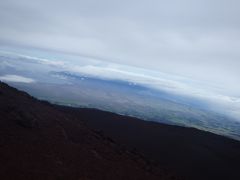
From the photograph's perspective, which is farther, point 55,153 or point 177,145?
point 177,145

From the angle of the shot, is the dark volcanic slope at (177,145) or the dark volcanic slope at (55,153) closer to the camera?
the dark volcanic slope at (55,153)

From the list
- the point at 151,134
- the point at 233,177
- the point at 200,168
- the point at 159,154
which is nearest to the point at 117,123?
the point at 151,134

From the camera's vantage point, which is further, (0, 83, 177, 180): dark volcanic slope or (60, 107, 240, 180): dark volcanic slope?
(60, 107, 240, 180): dark volcanic slope

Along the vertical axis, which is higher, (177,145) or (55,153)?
(55,153)

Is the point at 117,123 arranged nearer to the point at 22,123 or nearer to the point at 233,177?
the point at 233,177
